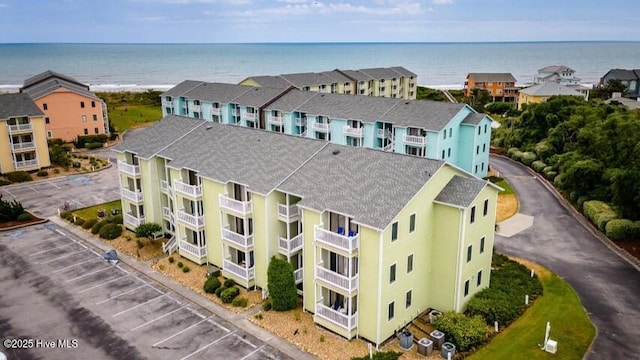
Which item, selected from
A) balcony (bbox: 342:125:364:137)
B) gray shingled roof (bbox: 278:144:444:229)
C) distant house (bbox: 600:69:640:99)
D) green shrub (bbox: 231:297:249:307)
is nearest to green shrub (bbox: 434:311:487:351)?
gray shingled roof (bbox: 278:144:444:229)

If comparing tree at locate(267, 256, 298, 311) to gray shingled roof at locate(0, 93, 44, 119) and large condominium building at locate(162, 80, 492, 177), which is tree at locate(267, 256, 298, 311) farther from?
gray shingled roof at locate(0, 93, 44, 119)

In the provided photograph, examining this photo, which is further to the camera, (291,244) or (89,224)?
(89,224)

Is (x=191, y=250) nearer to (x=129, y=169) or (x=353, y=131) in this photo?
(x=129, y=169)

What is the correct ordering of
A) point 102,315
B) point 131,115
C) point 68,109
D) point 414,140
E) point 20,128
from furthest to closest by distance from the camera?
point 131,115, point 68,109, point 20,128, point 414,140, point 102,315

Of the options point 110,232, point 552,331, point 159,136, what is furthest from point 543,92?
point 110,232

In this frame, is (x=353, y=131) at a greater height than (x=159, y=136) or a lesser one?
lesser

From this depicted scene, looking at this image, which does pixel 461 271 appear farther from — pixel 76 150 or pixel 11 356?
pixel 76 150

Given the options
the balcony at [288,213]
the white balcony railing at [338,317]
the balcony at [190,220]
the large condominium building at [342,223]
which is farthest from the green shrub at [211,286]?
the white balcony railing at [338,317]
